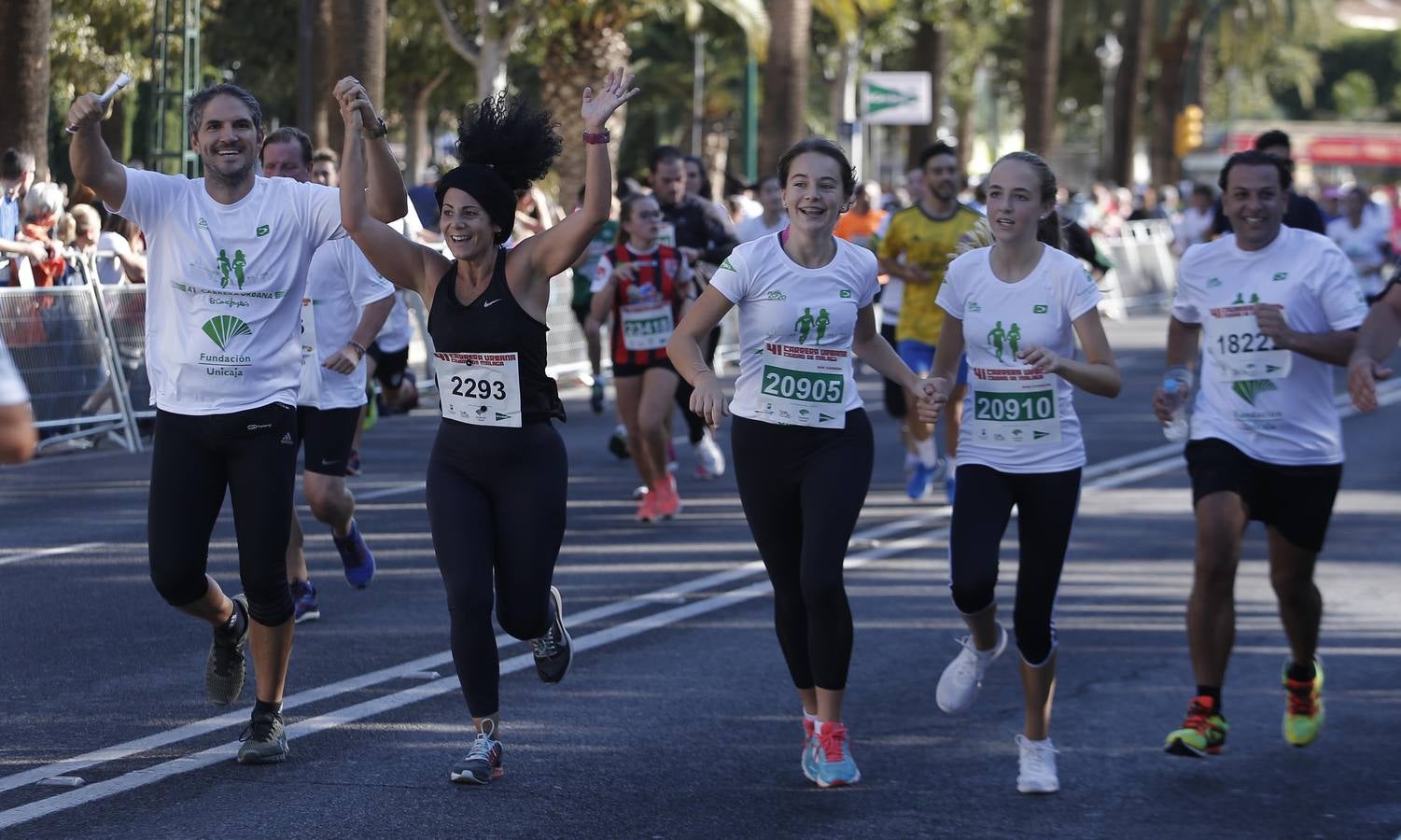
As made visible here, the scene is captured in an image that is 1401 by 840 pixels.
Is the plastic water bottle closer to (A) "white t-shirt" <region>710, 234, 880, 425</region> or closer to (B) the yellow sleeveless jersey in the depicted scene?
(A) "white t-shirt" <region>710, 234, 880, 425</region>

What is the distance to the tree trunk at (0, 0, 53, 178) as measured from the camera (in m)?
17.3

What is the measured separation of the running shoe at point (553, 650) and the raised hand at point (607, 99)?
1436 millimetres

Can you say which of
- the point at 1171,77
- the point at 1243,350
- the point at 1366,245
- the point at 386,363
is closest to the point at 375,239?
the point at 1243,350

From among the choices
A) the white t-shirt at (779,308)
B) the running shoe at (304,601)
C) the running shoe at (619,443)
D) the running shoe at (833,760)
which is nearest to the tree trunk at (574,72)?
the running shoe at (619,443)

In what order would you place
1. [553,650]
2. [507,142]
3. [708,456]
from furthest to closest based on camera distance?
[708,456] < [553,650] < [507,142]

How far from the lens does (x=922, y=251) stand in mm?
12570

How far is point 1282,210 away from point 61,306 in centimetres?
952

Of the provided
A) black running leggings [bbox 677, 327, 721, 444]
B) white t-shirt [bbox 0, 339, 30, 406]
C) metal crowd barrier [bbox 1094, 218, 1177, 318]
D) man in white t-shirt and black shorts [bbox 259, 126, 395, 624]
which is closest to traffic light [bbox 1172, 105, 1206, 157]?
metal crowd barrier [bbox 1094, 218, 1177, 318]

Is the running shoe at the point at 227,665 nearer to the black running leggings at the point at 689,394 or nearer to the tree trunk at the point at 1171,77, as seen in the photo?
the black running leggings at the point at 689,394

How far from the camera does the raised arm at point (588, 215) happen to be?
599 cm

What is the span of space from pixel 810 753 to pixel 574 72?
23.7 m

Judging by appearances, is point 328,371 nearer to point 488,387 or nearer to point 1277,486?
point 488,387

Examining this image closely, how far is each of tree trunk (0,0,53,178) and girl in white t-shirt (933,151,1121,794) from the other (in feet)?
41.0

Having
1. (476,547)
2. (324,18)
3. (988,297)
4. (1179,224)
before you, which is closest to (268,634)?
(476,547)
